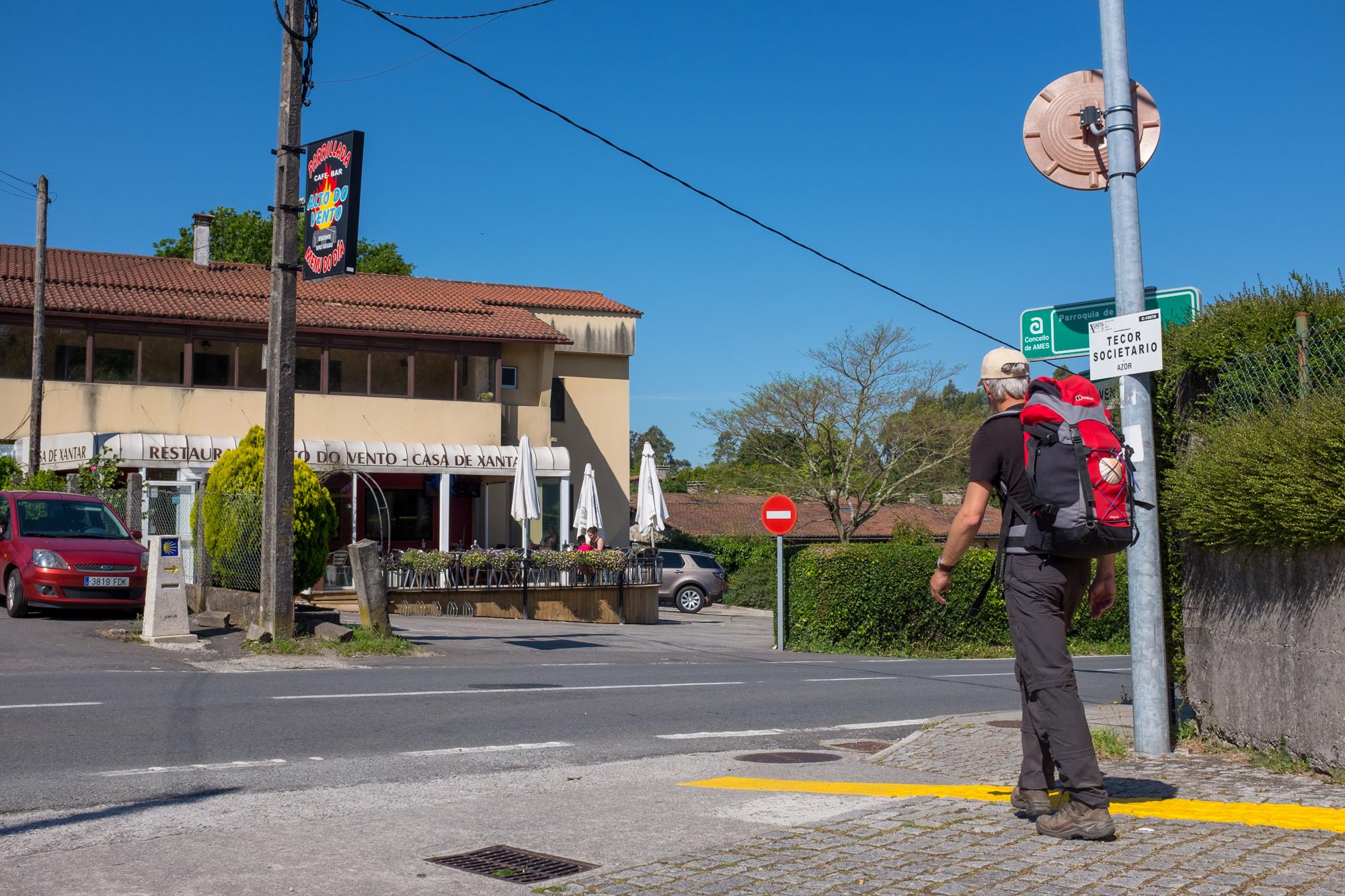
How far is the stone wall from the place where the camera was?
6.07 metres

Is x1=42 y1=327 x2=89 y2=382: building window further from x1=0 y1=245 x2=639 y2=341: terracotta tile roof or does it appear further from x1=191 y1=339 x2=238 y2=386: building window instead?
x1=191 y1=339 x2=238 y2=386: building window

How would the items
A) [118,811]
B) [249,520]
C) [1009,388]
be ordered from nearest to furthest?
[1009,388] → [118,811] → [249,520]

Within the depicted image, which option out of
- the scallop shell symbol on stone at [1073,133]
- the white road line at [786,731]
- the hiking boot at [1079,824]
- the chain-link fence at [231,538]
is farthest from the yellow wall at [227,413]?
the hiking boot at [1079,824]

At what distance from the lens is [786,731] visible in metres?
9.13

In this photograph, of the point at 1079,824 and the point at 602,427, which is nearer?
the point at 1079,824

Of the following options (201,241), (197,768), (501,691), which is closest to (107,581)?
(501,691)

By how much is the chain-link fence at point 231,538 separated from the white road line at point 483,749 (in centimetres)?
856

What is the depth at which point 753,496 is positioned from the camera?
197 ft

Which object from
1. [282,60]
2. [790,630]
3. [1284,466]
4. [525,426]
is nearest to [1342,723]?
[1284,466]

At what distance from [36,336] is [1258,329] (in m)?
25.2

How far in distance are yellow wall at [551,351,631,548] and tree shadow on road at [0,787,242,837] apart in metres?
30.9

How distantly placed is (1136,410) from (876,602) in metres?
12.6

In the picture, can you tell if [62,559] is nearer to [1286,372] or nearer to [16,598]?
[16,598]

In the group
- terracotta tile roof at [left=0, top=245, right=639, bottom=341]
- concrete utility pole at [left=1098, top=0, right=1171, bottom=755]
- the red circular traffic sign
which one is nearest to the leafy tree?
terracotta tile roof at [left=0, top=245, right=639, bottom=341]
